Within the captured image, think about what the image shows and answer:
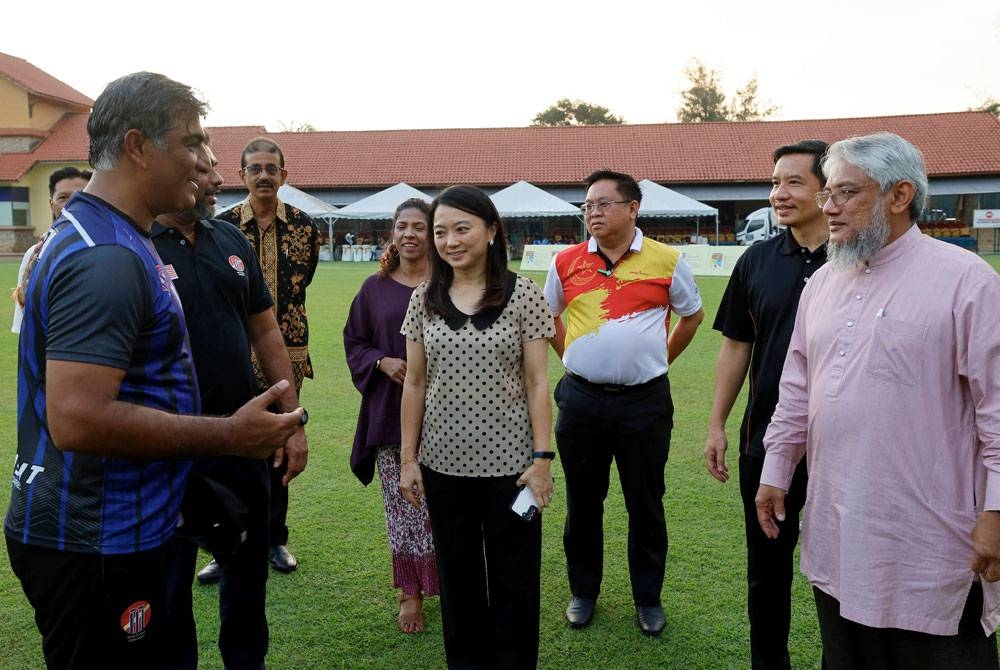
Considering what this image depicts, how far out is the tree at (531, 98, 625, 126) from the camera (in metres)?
64.9

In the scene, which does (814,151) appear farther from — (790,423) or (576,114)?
(576,114)

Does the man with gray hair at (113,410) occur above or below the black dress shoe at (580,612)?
above

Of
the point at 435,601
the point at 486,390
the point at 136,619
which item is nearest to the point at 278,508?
the point at 435,601

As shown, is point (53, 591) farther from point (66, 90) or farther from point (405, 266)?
point (66, 90)

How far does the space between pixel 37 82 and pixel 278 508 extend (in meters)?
51.3

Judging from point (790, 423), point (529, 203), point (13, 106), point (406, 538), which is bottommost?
point (406, 538)

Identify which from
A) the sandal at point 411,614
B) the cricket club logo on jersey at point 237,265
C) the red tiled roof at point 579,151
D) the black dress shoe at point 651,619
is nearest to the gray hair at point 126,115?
the cricket club logo on jersey at point 237,265

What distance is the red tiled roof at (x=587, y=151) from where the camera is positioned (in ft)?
116

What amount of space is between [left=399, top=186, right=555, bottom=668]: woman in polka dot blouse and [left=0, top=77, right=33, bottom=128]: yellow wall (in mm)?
49754

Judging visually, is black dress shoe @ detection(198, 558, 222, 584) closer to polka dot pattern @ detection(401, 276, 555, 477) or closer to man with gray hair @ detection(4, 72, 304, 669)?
polka dot pattern @ detection(401, 276, 555, 477)

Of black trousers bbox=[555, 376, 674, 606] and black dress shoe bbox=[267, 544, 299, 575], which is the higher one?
black trousers bbox=[555, 376, 674, 606]

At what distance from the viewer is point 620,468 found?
12.8 ft

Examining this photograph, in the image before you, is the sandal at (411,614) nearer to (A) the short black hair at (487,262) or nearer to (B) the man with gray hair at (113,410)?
(A) the short black hair at (487,262)


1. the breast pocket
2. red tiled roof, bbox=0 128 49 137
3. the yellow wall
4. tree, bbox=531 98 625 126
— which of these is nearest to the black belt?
the breast pocket
